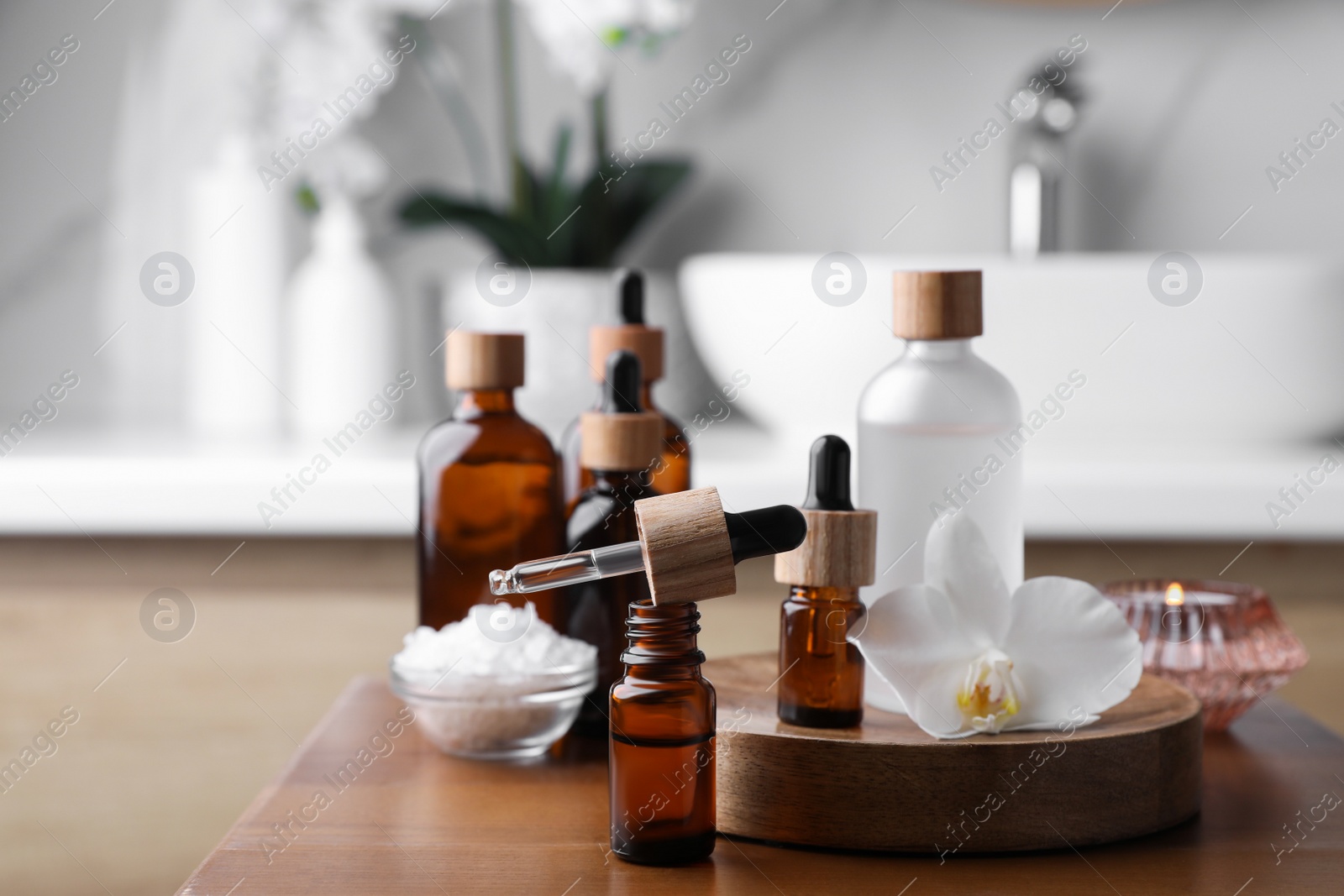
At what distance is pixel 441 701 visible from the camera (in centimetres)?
66

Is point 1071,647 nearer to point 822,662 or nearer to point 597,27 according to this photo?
point 822,662

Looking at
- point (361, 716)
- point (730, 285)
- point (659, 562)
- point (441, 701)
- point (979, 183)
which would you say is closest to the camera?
point (659, 562)

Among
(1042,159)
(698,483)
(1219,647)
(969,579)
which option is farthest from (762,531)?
(1042,159)

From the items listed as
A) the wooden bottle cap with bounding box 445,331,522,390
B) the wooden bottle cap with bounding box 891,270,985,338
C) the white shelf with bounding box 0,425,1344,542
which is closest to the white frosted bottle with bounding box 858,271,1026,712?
the wooden bottle cap with bounding box 891,270,985,338

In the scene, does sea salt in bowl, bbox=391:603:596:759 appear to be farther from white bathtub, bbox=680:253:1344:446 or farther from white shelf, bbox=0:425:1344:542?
white bathtub, bbox=680:253:1344:446

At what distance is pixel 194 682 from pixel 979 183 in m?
1.13

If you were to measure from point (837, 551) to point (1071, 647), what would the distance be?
13 centimetres

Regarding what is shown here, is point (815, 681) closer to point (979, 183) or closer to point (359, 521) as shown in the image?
point (359, 521)

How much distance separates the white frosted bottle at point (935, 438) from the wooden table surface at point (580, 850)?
0.13 metres

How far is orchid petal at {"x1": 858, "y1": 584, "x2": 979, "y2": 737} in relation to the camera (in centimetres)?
58

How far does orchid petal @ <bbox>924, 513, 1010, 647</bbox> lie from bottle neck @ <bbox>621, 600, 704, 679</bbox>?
0.14 m

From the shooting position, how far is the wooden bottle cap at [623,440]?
2.26ft

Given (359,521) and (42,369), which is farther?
(42,369)

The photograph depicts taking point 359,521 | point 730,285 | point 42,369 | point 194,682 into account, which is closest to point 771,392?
point 730,285
